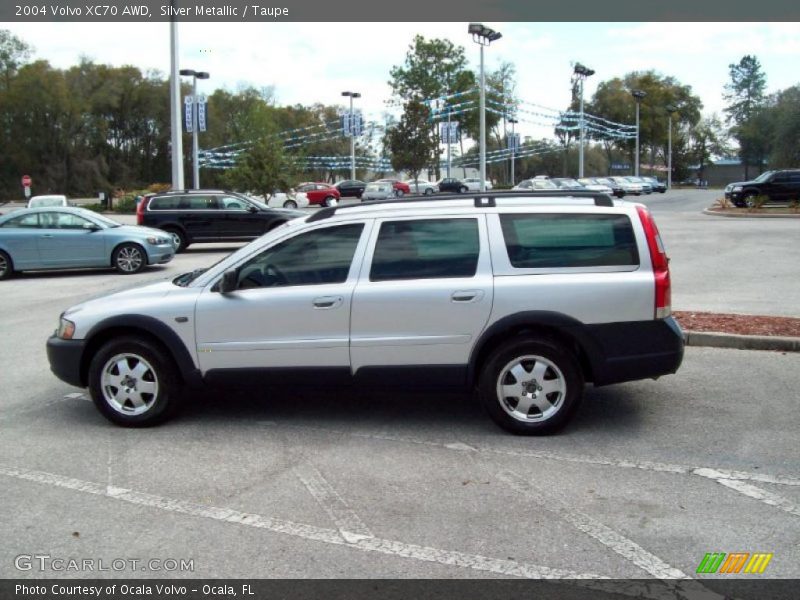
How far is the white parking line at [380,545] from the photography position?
3807 mm

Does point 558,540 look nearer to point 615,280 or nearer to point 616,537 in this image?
point 616,537

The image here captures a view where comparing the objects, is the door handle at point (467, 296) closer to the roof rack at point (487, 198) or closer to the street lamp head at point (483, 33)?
the roof rack at point (487, 198)

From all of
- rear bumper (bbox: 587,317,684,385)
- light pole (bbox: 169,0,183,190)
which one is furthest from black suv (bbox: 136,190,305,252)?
rear bumper (bbox: 587,317,684,385)

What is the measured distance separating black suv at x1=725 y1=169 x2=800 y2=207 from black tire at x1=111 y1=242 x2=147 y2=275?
27498 mm

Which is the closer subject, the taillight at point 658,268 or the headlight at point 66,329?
the taillight at point 658,268

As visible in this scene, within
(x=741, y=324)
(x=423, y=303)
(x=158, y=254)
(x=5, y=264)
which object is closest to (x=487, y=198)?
(x=423, y=303)

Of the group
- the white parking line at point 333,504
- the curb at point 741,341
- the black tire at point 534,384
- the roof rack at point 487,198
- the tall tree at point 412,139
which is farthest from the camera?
the tall tree at point 412,139

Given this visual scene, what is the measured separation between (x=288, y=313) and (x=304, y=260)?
440 mm

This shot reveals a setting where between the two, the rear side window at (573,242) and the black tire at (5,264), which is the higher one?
the rear side window at (573,242)

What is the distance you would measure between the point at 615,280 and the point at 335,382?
2.20 meters

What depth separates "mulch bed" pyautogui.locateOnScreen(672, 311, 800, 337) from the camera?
→ 8844 mm

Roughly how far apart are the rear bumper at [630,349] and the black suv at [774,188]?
3204 centimetres

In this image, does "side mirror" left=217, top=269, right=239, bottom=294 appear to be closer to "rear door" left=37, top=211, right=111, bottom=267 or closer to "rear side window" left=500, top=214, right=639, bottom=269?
"rear side window" left=500, top=214, right=639, bottom=269

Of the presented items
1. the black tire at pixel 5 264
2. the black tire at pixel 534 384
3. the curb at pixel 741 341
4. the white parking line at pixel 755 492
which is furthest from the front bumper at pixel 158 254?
the white parking line at pixel 755 492
